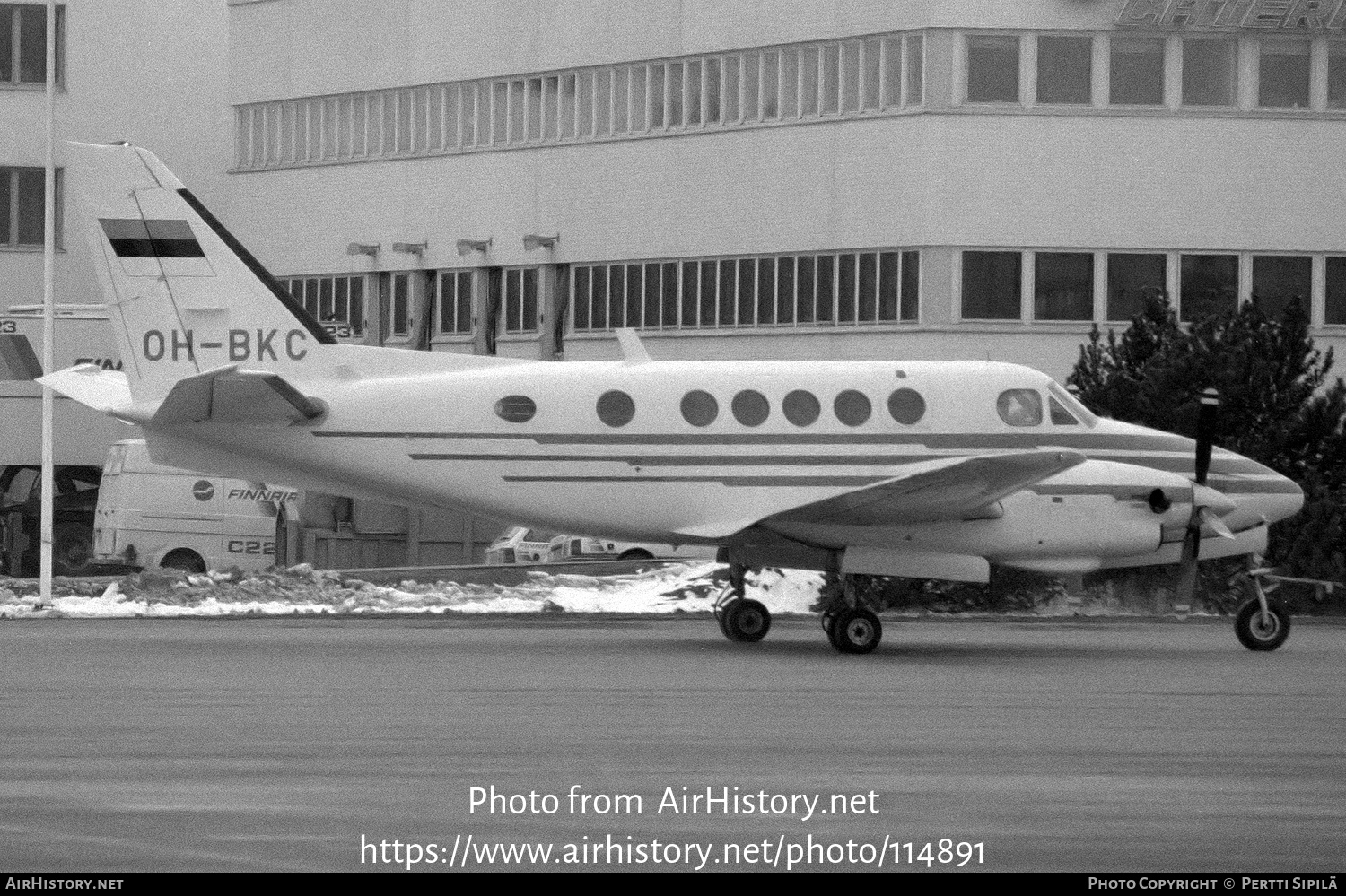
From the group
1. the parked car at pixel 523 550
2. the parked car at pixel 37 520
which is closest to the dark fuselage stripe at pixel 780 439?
the parked car at pixel 523 550

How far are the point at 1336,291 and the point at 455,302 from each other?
19796 mm

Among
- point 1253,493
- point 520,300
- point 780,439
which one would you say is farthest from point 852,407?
point 520,300

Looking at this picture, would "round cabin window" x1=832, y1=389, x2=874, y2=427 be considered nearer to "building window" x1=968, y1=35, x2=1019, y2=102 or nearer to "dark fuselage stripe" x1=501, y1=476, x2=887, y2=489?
"dark fuselage stripe" x1=501, y1=476, x2=887, y2=489

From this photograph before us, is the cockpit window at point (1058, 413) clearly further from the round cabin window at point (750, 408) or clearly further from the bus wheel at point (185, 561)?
the bus wheel at point (185, 561)

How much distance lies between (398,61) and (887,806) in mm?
41337

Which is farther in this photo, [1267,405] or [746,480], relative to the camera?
[1267,405]

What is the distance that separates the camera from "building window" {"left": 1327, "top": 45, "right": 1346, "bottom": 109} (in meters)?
41.5

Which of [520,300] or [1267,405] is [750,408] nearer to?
[1267,405]

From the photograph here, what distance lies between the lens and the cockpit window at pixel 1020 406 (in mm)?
22203

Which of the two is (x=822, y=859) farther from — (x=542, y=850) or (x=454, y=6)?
(x=454, y=6)

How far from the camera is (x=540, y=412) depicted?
2180 cm

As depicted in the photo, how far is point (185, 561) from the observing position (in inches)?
1586

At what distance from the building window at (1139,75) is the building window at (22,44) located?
3033 centimetres

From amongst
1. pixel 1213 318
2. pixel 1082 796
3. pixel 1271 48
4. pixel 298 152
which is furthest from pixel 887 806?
pixel 298 152
